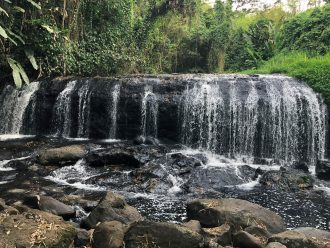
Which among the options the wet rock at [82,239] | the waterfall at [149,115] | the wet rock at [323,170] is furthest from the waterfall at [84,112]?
the wet rock at [82,239]

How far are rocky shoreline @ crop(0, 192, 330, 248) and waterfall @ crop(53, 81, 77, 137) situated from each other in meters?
9.09

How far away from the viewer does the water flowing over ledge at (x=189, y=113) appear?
1451cm

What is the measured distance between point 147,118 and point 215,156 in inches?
119

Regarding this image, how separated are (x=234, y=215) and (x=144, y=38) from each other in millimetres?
17802

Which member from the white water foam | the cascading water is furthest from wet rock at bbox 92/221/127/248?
the cascading water

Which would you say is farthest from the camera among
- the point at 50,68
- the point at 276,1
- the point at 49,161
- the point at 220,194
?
the point at 276,1

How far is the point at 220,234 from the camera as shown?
21.5 feet

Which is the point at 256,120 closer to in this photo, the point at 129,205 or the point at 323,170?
the point at 323,170

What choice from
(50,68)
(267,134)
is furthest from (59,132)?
(267,134)

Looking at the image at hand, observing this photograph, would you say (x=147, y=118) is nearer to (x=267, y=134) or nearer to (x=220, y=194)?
(x=267, y=134)

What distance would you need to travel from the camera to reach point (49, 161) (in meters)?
12.0

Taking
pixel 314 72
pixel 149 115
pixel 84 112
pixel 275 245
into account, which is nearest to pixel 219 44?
pixel 314 72

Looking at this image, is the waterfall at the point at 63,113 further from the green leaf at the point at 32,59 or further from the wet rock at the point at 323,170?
the wet rock at the point at 323,170

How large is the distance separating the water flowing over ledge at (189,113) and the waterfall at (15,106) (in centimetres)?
4
